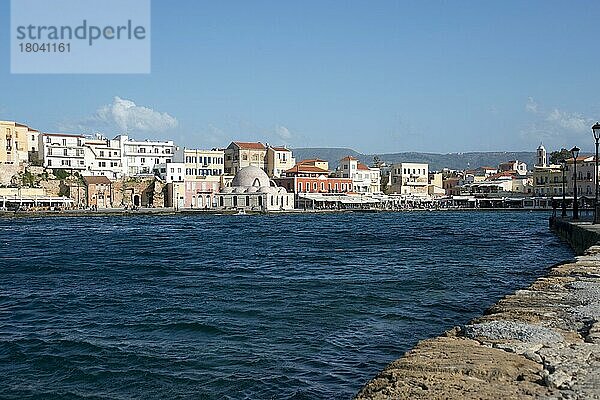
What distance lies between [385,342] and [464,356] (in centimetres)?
478

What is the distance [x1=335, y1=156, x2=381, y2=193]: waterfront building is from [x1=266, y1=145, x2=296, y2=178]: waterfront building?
8.51 meters

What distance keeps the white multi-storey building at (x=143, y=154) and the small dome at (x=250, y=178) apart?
51.3 feet

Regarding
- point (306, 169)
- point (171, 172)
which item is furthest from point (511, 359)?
point (306, 169)

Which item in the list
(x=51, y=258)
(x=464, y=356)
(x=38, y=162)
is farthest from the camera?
(x=38, y=162)

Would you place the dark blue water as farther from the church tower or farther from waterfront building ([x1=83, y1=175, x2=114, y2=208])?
the church tower

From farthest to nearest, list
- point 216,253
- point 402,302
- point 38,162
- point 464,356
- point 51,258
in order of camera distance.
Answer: point 38,162 < point 216,253 < point 51,258 < point 402,302 < point 464,356

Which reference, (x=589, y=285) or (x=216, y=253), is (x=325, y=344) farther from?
(x=216, y=253)

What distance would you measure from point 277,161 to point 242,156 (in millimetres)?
6821

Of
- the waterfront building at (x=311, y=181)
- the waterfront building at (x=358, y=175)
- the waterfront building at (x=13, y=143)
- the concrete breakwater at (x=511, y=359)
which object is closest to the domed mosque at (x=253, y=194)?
the waterfront building at (x=311, y=181)

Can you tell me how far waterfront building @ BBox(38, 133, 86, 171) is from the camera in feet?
304

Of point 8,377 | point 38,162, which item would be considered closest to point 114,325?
point 8,377

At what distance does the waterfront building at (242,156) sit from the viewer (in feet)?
350

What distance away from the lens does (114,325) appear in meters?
12.2

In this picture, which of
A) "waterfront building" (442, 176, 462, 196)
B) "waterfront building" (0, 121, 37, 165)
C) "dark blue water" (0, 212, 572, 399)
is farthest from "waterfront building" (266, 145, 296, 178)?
"dark blue water" (0, 212, 572, 399)
